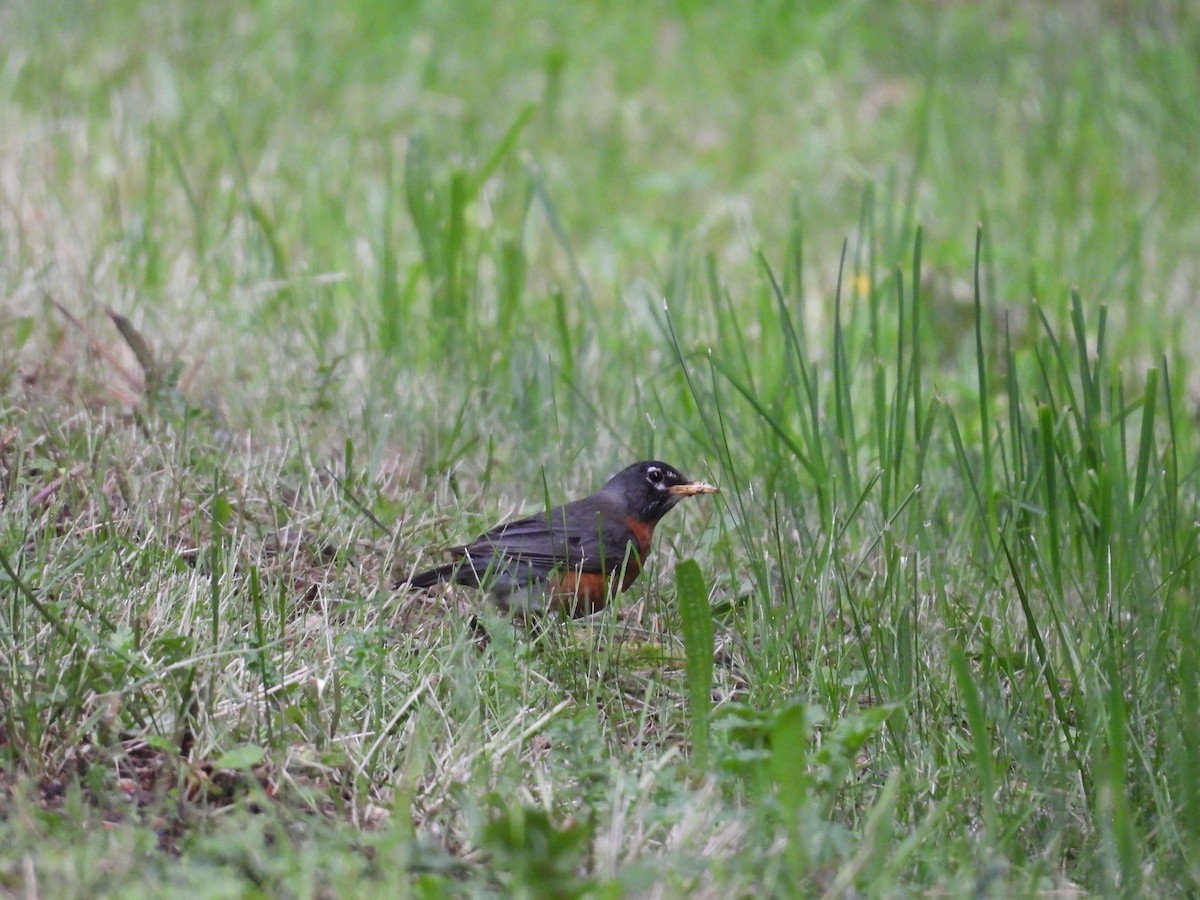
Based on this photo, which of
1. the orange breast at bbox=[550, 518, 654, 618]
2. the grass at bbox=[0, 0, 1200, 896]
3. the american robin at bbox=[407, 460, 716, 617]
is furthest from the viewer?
the orange breast at bbox=[550, 518, 654, 618]

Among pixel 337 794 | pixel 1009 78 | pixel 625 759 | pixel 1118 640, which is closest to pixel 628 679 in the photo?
pixel 625 759

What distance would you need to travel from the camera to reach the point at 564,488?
14.3 feet

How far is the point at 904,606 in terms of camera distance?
3.22 meters

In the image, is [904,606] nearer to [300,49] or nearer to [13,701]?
[13,701]

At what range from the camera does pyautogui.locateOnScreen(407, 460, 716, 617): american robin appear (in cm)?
351

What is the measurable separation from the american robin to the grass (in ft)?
0.40

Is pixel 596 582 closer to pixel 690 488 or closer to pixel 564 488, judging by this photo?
pixel 690 488

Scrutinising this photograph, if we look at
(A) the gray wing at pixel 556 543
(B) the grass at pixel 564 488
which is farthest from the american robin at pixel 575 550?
(B) the grass at pixel 564 488

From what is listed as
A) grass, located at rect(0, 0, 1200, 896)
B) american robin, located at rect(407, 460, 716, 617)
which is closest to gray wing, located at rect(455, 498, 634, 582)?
american robin, located at rect(407, 460, 716, 617)

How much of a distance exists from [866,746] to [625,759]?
56 cm

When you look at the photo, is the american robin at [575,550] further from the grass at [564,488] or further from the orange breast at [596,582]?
the grass at [564,488]

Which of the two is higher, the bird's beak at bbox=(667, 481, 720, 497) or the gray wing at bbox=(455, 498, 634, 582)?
the bird's beak at bbox=(667, 481, 720, 497)

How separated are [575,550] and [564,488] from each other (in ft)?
1.95

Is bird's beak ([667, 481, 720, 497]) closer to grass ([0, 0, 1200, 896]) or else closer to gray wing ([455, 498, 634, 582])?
grass ([0, 0, 1200, 896])
